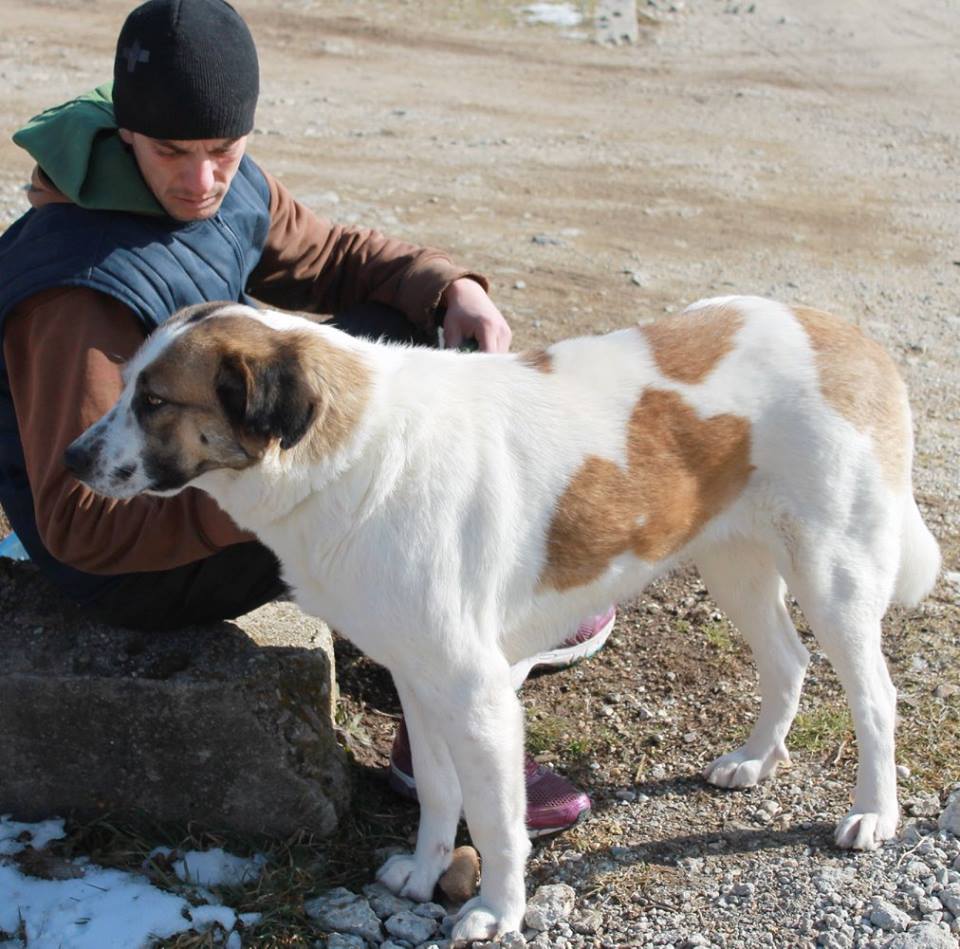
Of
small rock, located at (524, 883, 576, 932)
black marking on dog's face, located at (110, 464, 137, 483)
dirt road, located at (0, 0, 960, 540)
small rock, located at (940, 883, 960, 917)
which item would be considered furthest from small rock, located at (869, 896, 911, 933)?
dirt road, located at (0, 0, 960, 540)

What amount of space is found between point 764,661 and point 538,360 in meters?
1.31

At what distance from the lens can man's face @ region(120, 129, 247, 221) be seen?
353 cm

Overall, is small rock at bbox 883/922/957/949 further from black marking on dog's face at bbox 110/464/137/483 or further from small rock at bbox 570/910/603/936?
black marking on dog's face at bbox 110/464/137/483

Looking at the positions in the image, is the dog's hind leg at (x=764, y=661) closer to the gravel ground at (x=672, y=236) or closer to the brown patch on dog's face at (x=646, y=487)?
the gravel ground at (x=672, y=236)

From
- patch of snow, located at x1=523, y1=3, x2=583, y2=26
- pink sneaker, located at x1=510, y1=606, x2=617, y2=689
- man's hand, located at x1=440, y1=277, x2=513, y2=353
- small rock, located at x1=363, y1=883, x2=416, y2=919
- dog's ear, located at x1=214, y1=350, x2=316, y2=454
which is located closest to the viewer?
dog's ear, located at x1=214, y1=350, x2=316, y2=454

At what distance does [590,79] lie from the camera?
12961 mm

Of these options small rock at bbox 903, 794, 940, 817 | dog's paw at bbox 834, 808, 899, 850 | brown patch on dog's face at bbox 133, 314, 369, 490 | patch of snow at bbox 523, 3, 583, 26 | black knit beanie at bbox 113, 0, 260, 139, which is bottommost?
small rock at bbox 903, 794, 940, 817

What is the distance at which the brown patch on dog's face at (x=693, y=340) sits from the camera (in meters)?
3.48

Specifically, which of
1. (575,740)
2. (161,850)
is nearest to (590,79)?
(575,740)

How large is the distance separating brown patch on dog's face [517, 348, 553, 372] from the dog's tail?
1149 millimetres

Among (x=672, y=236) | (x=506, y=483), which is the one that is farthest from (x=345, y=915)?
(x=672, y=236)

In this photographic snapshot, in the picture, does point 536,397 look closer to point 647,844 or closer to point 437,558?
point 437,558

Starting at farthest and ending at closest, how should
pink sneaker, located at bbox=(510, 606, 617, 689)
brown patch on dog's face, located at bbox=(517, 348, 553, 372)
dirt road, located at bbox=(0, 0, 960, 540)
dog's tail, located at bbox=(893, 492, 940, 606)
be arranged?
1. dirt road, located at bbox=(0, 0, 960, 540)
2. pink sneaker, located at bbox=(510, 606, 617, 689)
3. dog's tail, located at bbox=(893, 492, 940, 606)
4. brown patch on dog's face, located at bbox=(517, 348, 553, 372)

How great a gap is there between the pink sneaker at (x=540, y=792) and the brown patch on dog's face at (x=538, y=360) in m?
1.19
